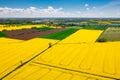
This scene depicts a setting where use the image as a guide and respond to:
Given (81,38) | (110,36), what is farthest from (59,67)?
(110,36)

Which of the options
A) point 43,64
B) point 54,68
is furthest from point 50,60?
point 54,68

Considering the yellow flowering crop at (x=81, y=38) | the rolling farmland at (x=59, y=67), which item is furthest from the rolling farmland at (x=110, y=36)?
the rolling farmland at (x=59, y=67)

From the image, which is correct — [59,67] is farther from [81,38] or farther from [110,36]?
[110,36]

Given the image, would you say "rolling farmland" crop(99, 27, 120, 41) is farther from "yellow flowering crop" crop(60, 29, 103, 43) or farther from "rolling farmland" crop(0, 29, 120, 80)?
"rolling farmland" crop(0, 29, 120, 80)

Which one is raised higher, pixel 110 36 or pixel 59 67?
pixel 110 36

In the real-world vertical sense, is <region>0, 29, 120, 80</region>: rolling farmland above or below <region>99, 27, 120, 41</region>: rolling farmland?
below

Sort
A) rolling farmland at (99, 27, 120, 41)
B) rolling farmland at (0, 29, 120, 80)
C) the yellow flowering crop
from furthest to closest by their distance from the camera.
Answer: rolling farmland at (99, 27, 120, 41), the yellow flowering crop, rolling farmland at (0, 29, 120, 80)

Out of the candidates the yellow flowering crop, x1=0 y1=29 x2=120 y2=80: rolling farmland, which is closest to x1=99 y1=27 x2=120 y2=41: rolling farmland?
the yellow flowering crop

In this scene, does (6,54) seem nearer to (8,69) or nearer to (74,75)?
(8,69)

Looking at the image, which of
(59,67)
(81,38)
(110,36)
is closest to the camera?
(59,67)

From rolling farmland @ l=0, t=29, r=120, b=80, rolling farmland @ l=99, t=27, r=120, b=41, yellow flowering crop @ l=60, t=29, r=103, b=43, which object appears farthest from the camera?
rolling farmland @ l=99, t=27, r=120, b=41

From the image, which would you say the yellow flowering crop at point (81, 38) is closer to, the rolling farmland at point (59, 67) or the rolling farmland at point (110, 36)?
the rolling farmland at point (110, 36)
